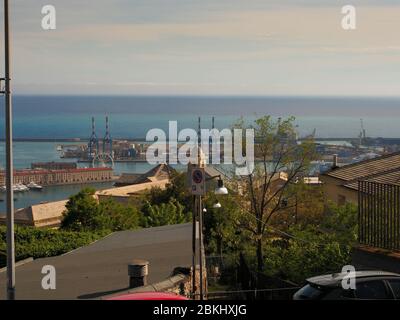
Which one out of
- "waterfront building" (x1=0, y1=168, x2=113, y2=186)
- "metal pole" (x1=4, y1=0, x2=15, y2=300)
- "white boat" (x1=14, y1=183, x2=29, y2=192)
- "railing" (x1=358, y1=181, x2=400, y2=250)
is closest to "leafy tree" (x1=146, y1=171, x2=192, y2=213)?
"railing" (x1=358, y1=181, x2=400, y2=250)

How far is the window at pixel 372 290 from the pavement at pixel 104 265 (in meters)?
5.22

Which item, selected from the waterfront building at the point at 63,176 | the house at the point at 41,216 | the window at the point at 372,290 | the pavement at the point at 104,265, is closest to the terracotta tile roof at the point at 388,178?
the pavement at the point at 104,265

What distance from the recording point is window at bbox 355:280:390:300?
33.0 ft

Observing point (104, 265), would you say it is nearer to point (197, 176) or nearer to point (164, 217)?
point (197, 176)

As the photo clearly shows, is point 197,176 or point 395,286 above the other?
point 197,176

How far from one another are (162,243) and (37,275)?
18.1ft

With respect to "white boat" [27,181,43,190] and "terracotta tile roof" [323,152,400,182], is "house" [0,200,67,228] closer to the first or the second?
"terracotta tile roof" [323,152,400,182]

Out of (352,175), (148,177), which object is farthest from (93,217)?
(148,177)

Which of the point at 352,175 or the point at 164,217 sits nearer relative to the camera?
the point at 352,175

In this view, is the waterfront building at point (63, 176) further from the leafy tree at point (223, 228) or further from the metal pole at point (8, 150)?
the metal pole at point (8, 150)

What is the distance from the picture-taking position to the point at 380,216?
1518 centimetres

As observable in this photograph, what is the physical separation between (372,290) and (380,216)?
520 centimetres

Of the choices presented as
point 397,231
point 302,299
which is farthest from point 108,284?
point 397,231

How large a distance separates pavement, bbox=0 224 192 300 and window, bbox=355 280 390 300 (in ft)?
17.1
